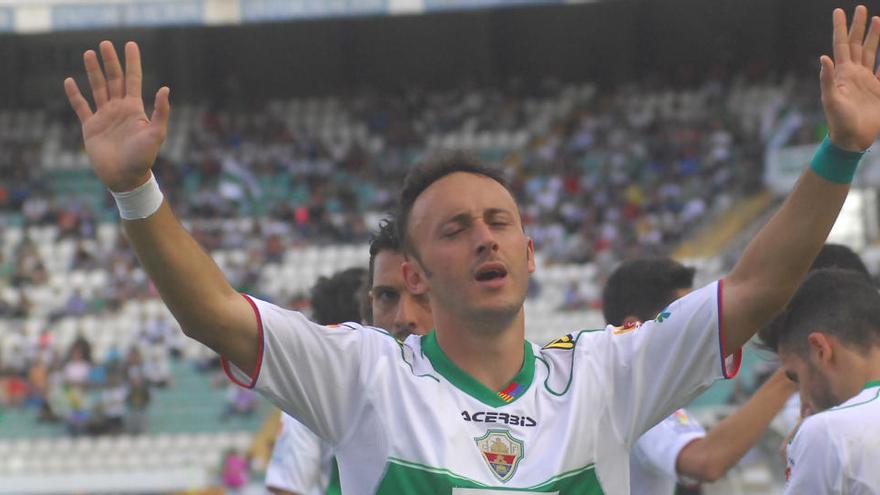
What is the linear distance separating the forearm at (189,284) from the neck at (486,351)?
1.73ft

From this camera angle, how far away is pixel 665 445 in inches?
176

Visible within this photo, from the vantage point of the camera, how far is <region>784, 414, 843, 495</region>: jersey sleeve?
3479mm

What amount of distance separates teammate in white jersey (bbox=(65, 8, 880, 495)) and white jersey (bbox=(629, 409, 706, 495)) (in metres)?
1.19

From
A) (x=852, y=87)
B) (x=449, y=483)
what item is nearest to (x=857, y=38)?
(x=852, y=87)

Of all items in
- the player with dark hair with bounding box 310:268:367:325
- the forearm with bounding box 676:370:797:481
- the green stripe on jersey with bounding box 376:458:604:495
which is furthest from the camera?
the player with dark hair with bounding box 310:268:367:325

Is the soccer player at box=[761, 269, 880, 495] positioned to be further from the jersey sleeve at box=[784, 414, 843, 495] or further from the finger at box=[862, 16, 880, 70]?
the finger at box=[862, 16, 880, 70]

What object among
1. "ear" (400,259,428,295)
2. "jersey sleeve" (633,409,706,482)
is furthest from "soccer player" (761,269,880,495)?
"ear" (400,259,428,295)

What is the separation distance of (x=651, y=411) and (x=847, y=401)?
27.8 inches

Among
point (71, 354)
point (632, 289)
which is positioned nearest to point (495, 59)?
point (71, 354)

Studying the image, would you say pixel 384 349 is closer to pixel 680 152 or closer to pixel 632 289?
pixel 632 289

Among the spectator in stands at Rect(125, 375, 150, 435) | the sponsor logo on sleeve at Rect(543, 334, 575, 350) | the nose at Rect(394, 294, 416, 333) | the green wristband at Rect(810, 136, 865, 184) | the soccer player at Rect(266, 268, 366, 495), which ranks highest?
the green wristband at Rect(810, 136, 865, 184)

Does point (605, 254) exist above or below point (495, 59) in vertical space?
below

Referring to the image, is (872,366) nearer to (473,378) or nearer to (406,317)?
(473,378)

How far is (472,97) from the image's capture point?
94.5 feet
